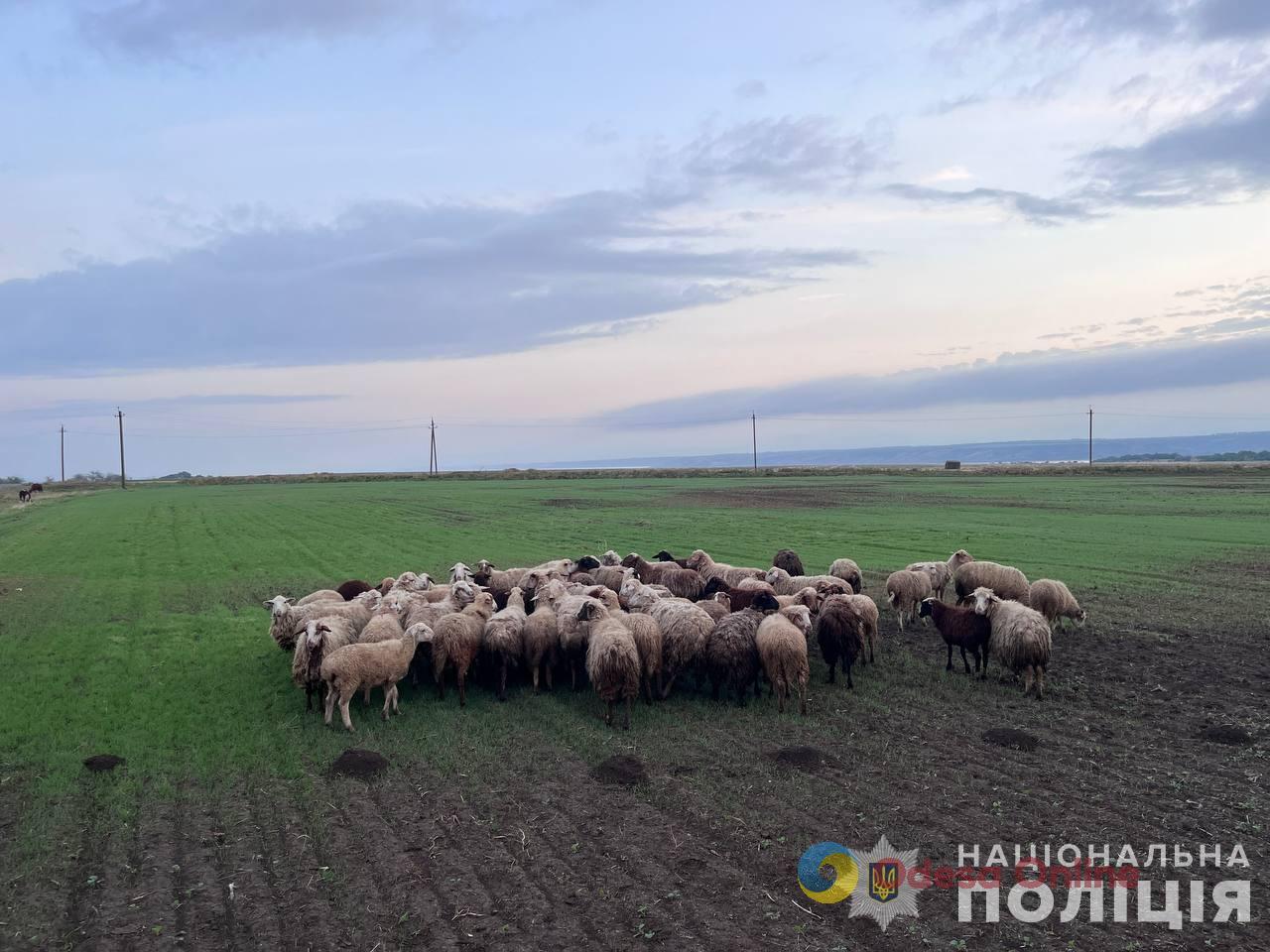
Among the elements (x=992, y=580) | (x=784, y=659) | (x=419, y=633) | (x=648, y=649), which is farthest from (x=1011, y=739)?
(x=419, y=633)

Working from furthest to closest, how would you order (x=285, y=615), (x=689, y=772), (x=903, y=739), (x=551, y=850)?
(x=285, y=615) → (x=903, y=739) → (x=689, y=772) → (x=551, y=850)

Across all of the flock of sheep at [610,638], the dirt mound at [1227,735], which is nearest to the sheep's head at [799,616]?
the flock of sheep at [610,638]

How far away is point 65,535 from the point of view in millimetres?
36094

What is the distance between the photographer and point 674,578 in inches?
660

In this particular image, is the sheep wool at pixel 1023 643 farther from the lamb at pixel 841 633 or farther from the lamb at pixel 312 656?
the lamb at pixel 312 656

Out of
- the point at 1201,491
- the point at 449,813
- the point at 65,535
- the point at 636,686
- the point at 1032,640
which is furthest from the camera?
the point at 1201,491

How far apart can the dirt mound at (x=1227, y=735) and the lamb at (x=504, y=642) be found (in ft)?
30.5

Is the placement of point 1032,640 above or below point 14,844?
above

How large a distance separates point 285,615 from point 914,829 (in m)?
10.3

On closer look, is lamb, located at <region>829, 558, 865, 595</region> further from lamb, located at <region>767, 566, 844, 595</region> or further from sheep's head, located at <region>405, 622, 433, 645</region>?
sheep's head, located at <region>405, 622, 433, 645</region>

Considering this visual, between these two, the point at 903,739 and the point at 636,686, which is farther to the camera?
the point at 636,686

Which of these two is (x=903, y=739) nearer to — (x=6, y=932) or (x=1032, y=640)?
(x=1032, y=640)

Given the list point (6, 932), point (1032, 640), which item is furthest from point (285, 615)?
point (1032, 640)

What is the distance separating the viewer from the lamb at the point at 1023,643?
38.3 feet
